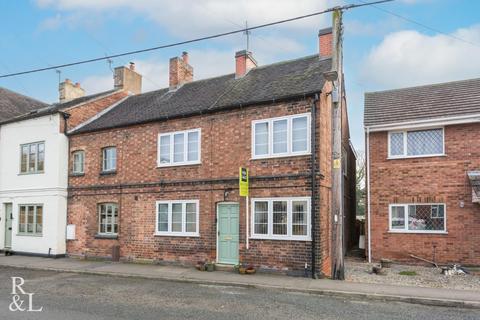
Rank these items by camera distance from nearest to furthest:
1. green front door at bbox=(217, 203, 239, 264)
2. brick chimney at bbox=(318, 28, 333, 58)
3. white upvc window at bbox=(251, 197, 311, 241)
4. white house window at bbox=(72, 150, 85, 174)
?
1. white upvc window at bbox=(251, 197, 311, 241)
2. green front door at bbox=(217, 203, 239, 264)
3. brick chimney at bbox=(318, 28, 333, 58)
4. white house window at bbox=(72, 150, 85, 174)

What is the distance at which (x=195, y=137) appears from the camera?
15.1m

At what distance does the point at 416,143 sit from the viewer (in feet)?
51.0

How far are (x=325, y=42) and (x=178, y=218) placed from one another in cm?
897

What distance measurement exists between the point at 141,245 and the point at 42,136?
25.4ft

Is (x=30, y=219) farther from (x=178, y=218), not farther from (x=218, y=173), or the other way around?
(x=218, y=173)

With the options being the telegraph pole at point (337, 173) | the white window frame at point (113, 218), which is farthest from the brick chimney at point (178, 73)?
the telegraph pole at point (337, 173)

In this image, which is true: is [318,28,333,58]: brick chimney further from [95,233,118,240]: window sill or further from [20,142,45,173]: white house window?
[20,142,45,173]: white house window

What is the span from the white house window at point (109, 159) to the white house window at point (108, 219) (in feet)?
5.15

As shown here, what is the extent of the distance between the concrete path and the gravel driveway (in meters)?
0.83

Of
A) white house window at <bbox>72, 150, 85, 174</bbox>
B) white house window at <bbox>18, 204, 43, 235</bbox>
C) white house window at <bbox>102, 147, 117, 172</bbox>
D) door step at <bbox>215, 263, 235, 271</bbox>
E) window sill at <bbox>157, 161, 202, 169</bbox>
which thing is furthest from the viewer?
white house window at <bbox>18, 204, 43, 235</bbox>

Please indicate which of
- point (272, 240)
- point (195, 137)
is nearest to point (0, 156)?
point (195, 137)

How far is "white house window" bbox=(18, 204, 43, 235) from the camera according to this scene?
18578 mm

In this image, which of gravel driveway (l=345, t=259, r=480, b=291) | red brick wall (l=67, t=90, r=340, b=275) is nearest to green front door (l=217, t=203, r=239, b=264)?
red brick wall (l=67, t=90, r=340, b=275)

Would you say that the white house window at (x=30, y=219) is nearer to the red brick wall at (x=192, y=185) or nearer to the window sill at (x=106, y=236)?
the red brick wall at (x=192, y=185)
